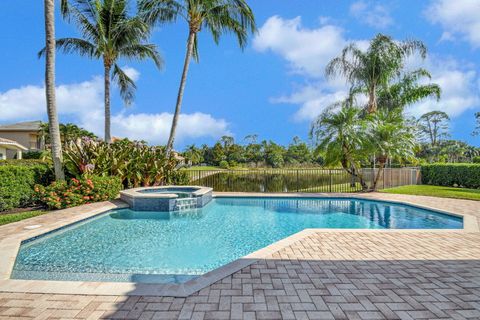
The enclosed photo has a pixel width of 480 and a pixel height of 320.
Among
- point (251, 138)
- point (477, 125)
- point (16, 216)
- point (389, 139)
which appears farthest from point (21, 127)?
point (477, 125)

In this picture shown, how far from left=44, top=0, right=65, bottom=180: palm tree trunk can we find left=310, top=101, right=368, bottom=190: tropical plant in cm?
1086

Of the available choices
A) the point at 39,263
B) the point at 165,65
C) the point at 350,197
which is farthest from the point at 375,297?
the point at 165,65

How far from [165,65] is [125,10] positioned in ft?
10.2

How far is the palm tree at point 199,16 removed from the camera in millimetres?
12023

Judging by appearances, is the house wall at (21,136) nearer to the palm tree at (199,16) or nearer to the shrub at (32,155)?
the shrub at (32,155)

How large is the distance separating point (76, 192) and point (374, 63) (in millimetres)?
15496

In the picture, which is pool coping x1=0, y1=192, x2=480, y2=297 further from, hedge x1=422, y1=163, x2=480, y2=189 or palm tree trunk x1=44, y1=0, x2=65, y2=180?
hedge x1=422, y1=163, x2=480, y2=189

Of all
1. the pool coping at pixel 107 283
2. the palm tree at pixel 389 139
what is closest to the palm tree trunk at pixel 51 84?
the pool coping at pixel 107 283

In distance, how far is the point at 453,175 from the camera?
1559 centimetres

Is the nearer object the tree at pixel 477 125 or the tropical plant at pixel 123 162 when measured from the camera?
the tropical plant at pixel 123 162

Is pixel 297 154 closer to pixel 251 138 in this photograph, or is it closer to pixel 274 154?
pixel 274 154

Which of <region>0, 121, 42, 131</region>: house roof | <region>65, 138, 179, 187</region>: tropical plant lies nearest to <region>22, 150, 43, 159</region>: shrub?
<region>0, 121, 42, 131</region>: house roof

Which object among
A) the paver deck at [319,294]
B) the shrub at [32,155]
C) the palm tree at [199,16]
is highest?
the palm tree at [199,16]

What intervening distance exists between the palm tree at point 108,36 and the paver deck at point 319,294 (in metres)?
12.2
